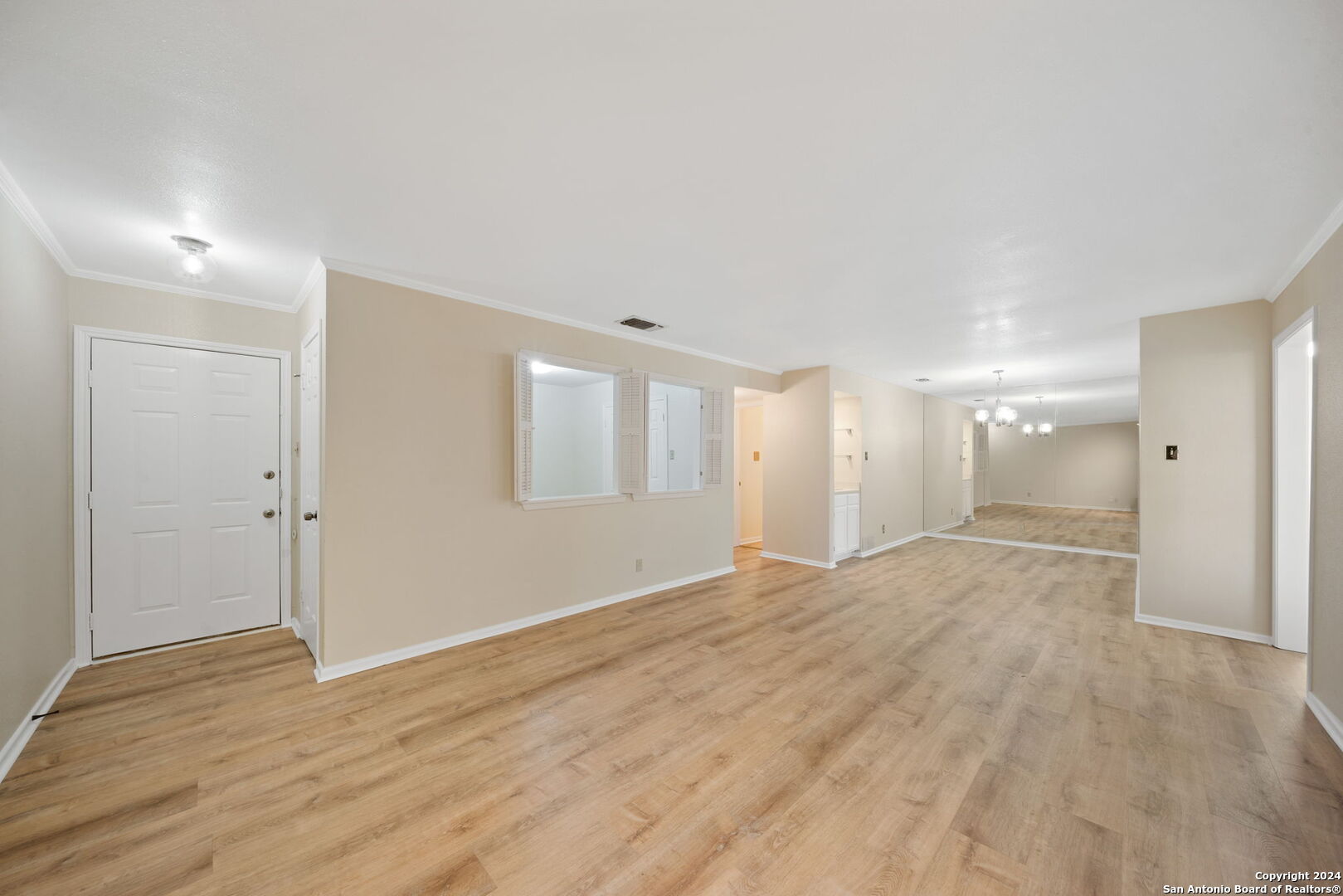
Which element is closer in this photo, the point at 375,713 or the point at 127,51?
the point at 127,51

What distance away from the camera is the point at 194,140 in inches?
71.3

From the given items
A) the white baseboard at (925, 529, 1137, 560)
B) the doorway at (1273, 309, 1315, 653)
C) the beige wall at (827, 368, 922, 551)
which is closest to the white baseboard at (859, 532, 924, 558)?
the beige wall at (827, 368, 922, 551)

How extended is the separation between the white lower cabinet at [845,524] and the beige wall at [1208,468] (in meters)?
2.86

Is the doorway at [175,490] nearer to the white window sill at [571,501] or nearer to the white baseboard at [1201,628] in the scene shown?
the white window sill at [571,501]

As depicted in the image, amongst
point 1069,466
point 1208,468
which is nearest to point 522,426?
point 1208,468

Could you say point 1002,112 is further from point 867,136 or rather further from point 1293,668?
point 1293,668

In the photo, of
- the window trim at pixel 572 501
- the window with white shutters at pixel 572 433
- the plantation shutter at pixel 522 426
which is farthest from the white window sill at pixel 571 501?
the window with white shutters at pixel 572 433

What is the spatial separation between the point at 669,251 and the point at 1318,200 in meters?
3.07

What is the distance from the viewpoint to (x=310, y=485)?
333 cm

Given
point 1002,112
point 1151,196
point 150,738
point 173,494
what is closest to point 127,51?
point 1002,112

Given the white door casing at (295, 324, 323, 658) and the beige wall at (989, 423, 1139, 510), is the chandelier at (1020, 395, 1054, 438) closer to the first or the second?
the beige wall at (989, 423, 1139, 510)

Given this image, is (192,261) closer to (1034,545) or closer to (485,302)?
(485,302)

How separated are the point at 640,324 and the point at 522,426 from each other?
4.56ft

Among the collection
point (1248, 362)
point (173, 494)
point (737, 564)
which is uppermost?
point (1248, 362)
